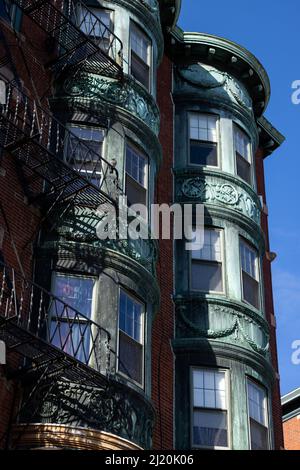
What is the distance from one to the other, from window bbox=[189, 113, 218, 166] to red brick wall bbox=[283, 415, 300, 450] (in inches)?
715

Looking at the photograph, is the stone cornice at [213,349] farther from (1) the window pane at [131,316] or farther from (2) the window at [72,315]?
(2) the window at [72,315]

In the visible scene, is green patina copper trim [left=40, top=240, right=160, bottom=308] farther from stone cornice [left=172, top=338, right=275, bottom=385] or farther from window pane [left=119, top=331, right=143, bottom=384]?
A: stone cornice [left=172, top=338, right=275, bottom=385]

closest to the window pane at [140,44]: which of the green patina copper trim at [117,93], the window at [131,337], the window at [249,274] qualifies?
the green patina copper trim at [117,93]

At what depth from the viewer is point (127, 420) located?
55.5 feet

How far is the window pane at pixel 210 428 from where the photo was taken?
19.6 m

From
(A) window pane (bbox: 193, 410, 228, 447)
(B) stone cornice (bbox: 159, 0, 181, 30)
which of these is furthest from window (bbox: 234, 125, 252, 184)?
(A) window pane (bbox: 193, 410, 228, 447)

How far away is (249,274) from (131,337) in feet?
18.0

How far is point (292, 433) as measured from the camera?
127 ft

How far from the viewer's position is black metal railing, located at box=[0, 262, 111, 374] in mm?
16547

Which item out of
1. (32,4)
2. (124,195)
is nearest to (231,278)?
(124,195)

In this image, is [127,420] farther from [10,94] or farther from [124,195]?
[10,94]

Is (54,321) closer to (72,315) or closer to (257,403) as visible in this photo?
(72,315)

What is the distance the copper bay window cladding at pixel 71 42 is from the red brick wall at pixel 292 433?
877 inches

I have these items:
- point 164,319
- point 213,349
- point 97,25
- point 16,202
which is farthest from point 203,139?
point 16,202
